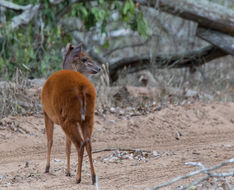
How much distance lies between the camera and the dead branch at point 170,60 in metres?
11.8

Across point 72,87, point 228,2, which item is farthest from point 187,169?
point 228,2

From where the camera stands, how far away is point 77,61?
603 cm

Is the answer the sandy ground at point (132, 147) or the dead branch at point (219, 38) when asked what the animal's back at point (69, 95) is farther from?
the dead branch at point (219, 38)

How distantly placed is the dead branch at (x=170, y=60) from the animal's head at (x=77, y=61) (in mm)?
5374

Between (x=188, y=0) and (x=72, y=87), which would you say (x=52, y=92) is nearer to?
(x=72, y=87)

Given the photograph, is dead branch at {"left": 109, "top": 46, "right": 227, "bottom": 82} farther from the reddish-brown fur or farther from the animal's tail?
the animal's tail

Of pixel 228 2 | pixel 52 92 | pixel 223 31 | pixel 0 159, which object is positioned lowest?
pixel 0 159

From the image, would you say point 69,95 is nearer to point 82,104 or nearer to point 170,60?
point 82,104

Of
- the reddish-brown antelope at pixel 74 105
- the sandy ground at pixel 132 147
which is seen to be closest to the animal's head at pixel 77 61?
the reddish-brown antelope at pixel 74 105

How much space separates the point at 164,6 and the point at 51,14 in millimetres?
→ 3125

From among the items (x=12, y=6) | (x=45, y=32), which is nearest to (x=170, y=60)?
(x=45, y=32)

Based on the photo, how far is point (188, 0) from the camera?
1080 cm

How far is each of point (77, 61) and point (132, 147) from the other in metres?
2.07

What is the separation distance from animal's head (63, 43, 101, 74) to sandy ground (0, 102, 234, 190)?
1.42m
